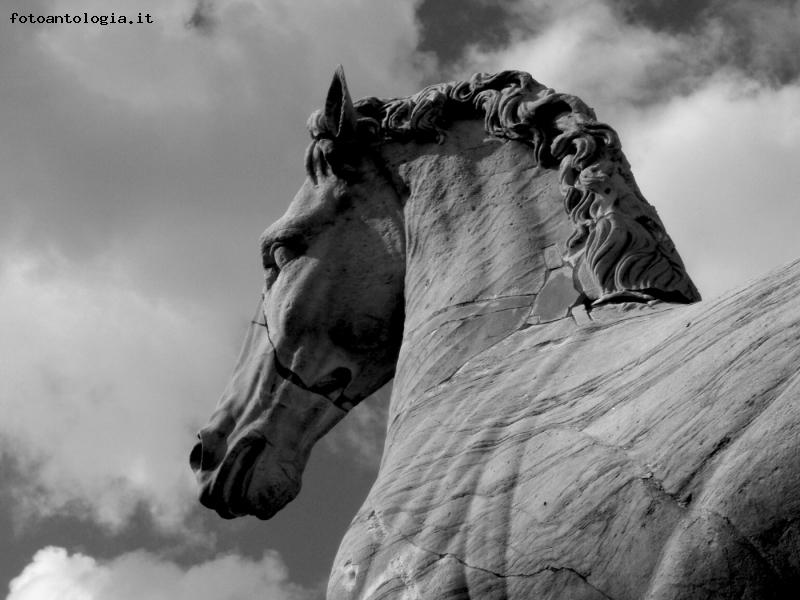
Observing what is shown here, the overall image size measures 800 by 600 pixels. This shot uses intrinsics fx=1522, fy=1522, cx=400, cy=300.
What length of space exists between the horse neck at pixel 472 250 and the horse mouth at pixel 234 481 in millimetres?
817

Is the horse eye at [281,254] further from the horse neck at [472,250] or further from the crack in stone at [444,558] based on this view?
the crack in stone at [444,558]

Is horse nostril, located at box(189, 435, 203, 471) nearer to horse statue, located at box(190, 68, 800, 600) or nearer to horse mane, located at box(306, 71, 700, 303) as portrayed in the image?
horse statue, located at box(190, 68, 800, 600)

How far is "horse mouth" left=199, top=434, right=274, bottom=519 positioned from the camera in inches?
209

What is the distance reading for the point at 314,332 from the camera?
5.34 meters

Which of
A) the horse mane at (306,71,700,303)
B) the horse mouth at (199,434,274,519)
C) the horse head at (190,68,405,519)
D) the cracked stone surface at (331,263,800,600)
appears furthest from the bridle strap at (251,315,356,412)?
the cracked stone surface at (331,263,800,600)

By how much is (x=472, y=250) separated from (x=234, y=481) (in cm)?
122

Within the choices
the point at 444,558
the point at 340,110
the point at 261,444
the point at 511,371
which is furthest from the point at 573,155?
the point at 444,558

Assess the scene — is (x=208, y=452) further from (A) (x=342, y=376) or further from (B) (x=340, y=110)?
(B) (x=340, y=110)

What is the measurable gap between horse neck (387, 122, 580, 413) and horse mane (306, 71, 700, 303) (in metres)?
0.06

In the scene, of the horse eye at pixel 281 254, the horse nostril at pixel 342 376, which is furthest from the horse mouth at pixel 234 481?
the horse eye at pixel 281 254

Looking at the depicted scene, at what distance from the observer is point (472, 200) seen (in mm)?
5062

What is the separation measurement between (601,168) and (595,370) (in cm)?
94

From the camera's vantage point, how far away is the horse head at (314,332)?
5301 mm

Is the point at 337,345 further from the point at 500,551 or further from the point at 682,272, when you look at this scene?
the point at 500,551
